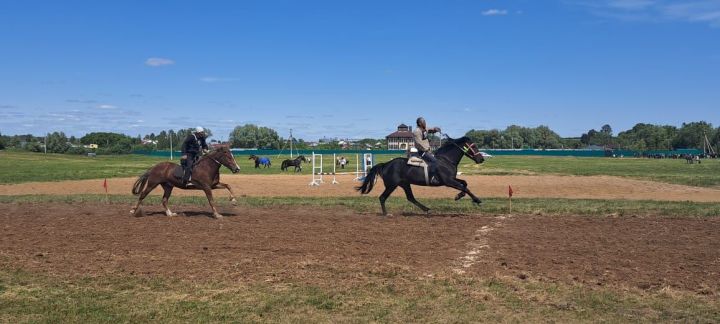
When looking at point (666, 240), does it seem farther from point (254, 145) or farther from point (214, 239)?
point (254, 145)

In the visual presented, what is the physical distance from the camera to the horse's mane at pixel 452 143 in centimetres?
1809

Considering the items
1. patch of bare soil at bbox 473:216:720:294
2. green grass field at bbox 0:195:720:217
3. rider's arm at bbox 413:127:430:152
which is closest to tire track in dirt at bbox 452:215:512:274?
patch of bare soil at bbox 473:216:720:294

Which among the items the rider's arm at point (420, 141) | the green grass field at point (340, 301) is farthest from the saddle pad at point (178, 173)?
the green grass field at point (340, 301)

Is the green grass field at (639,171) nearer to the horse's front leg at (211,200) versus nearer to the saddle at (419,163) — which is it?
the saddle at (419,163)

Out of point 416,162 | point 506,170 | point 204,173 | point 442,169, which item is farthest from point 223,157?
point 506,170

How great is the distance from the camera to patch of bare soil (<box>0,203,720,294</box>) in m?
10.1

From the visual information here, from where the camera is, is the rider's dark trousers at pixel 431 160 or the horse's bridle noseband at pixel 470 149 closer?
the rider's dark trousers at pixel 431 160

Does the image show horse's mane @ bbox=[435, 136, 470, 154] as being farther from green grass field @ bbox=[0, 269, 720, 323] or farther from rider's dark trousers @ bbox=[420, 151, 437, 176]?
green grass field @ bbox=[0, 269, 720, 323]

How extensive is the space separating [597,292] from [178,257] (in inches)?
290

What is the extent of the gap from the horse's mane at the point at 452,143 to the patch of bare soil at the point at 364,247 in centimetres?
203

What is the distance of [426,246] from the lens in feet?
41.5

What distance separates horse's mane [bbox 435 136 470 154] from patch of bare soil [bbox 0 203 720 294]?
2.03 metres

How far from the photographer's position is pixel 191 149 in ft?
59.1

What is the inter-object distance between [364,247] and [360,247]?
82 millimetres
